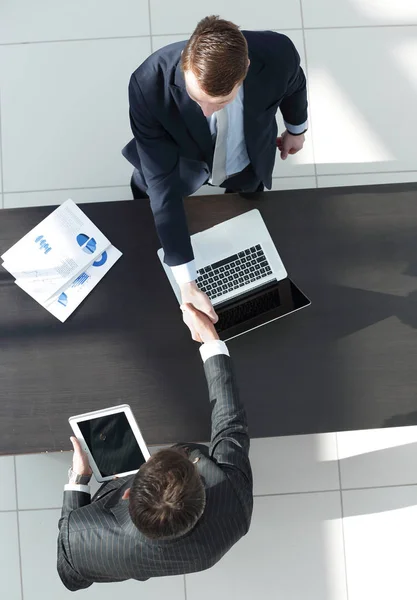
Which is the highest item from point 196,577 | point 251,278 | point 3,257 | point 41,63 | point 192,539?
point 41,63

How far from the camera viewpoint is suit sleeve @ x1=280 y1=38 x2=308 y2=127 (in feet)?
5.41

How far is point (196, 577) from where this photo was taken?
8.13 ft

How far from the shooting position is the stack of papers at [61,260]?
183 cm

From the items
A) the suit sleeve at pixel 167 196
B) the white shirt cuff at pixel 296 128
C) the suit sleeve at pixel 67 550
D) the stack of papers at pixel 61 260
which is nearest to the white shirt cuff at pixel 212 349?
the suit sleeve at pixel 167 196

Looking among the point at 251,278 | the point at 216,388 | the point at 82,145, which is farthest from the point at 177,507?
the point at 82,145

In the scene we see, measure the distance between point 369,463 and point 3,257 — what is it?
5.42 ft

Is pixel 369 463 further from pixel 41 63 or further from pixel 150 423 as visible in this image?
pixel 41 63

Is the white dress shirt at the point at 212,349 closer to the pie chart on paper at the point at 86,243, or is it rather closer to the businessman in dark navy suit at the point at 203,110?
the businessman in dark navy suit at the point at 203,110

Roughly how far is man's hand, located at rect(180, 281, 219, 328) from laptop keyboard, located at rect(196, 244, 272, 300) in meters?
0.08

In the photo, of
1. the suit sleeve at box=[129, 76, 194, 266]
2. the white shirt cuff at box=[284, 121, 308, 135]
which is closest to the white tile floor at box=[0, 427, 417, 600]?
the suit sleeve at box=[129, 76, 194, 266]

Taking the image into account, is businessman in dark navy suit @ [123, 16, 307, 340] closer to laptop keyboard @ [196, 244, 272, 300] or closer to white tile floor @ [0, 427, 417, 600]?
laptop keyboard @ [196, 244, 272, 300]

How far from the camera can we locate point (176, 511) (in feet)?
4.64

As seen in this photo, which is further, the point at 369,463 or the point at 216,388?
the point at 369,463

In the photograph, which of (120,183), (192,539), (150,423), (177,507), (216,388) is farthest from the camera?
(120,183)
